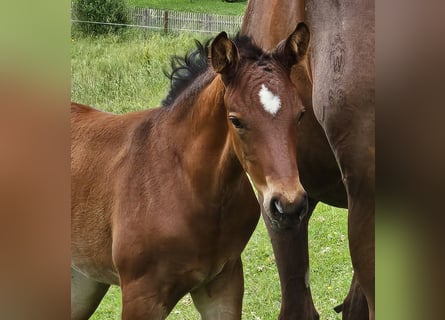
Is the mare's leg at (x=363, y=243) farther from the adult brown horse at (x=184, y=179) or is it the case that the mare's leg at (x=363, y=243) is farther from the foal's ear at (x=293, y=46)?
the foal's ear at (x=293, y=46)

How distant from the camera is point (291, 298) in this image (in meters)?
2.14

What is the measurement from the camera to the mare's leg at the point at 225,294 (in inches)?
→ 77.4

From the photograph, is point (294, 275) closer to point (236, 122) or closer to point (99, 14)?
point (236, 122)

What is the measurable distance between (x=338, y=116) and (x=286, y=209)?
0.37 m

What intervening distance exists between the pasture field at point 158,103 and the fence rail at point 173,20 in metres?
0.02

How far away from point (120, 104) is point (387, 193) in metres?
0.74

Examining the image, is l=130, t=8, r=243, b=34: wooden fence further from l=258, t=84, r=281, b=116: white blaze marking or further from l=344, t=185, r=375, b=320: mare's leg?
l=344, t=185, r=375, b=320: mare's leg

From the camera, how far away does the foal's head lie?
158 centimetres

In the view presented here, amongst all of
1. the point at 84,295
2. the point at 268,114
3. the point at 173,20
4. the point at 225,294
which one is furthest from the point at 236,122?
the point at 84,295

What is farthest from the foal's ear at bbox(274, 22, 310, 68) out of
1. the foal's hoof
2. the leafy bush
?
the foal's hoof

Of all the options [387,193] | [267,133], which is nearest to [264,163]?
[267,133]

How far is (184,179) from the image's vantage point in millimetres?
1905

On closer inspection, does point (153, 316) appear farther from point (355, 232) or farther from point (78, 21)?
point (78, 21)

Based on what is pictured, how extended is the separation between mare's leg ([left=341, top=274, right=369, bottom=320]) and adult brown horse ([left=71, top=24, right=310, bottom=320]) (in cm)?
33
